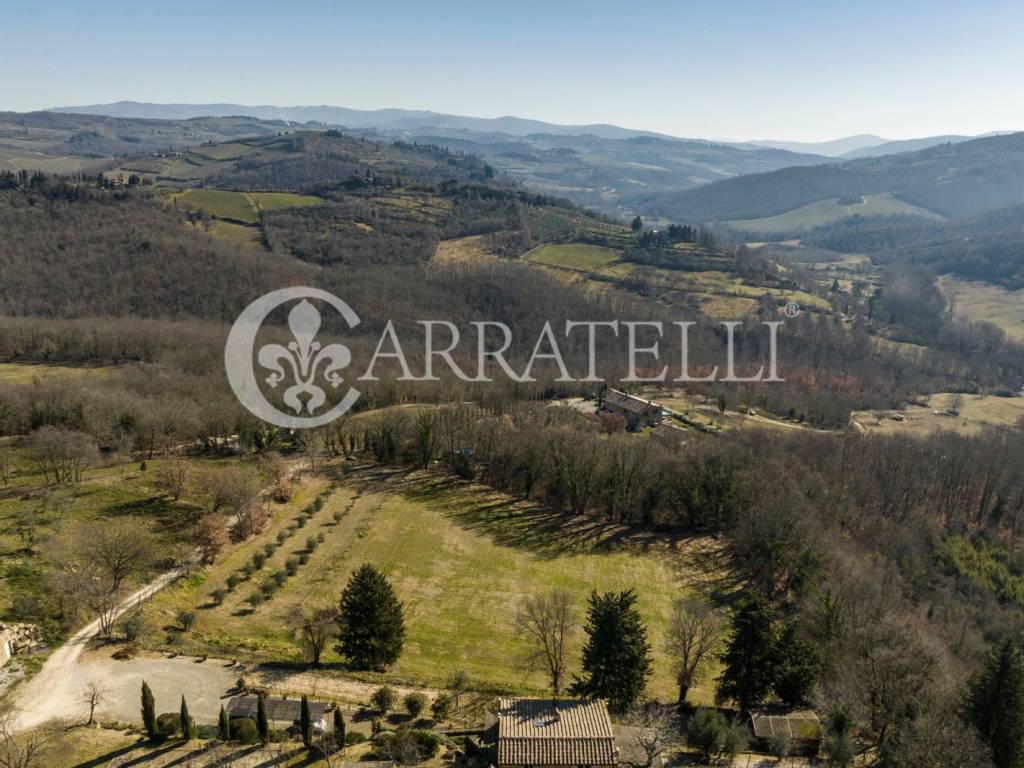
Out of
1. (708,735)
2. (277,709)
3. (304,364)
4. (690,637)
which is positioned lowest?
(277,709)

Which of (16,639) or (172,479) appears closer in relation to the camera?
(16,639)

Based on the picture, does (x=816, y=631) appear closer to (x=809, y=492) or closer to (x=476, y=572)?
(x=476, y=572)

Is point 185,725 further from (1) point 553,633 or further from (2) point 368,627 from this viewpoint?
(1) point 553,633

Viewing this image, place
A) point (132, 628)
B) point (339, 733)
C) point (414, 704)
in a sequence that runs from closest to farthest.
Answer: point (339, 733) < point (414, 704) < point (132, 628)

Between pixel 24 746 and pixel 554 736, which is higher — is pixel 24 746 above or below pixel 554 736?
below

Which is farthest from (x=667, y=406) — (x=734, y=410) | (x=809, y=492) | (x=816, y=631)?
(x=816, y=631)

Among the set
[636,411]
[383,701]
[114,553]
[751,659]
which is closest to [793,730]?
[751,659]
